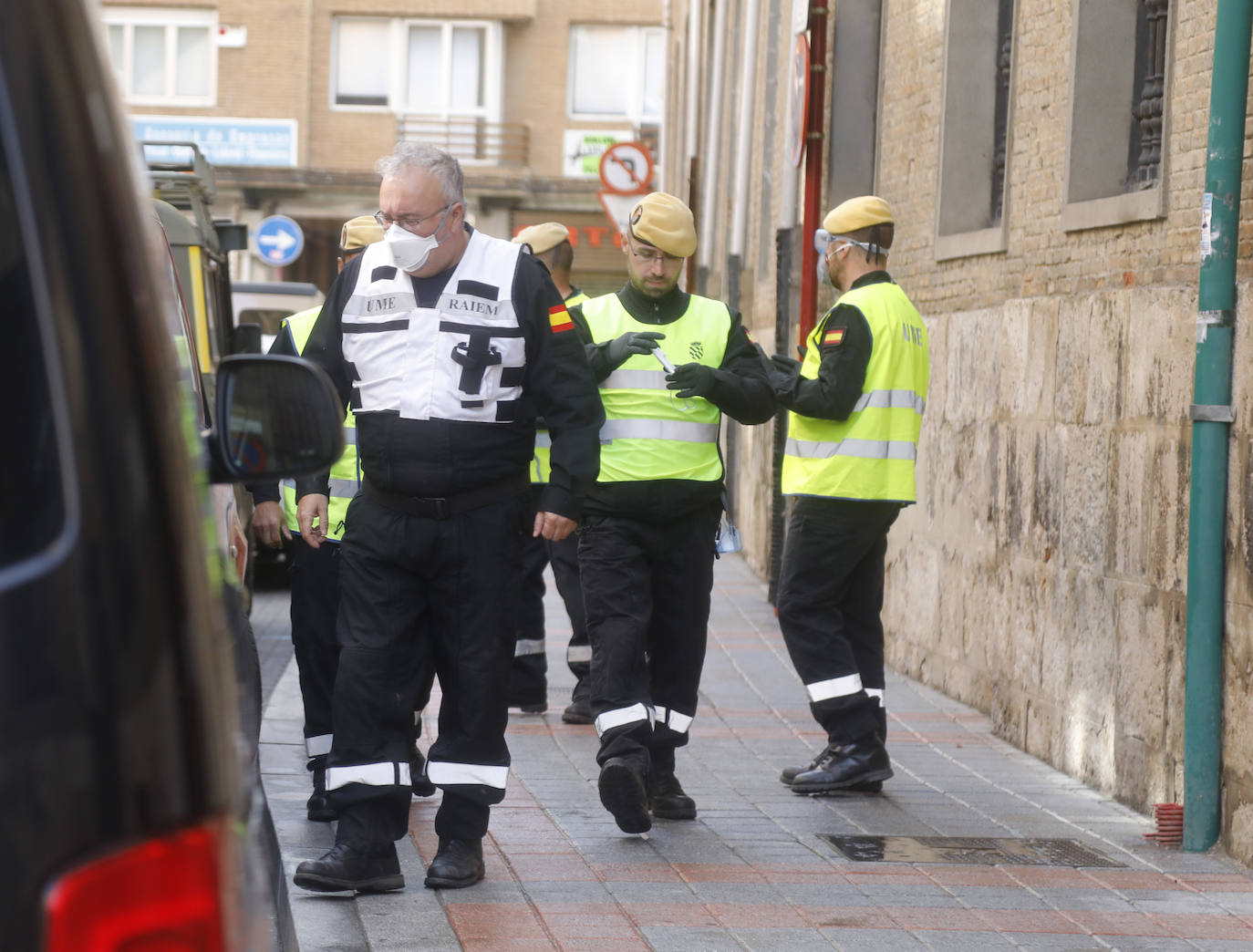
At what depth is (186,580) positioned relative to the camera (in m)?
1.69

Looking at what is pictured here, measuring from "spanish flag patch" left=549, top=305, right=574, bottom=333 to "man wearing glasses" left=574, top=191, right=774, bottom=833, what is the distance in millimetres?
763

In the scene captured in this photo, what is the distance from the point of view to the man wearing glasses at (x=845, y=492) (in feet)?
22.7

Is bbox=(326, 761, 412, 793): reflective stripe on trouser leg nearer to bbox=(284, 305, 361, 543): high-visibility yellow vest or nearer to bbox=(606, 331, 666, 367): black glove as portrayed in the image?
bbox=(284, 305, 361, 543): high-visibility yellow vest

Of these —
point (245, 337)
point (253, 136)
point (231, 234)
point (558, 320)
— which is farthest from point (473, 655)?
point (253, 136)

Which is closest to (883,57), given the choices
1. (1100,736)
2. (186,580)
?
(1100,736)

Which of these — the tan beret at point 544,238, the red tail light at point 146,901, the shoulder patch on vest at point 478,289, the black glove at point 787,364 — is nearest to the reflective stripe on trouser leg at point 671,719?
the black glove at point 787,364

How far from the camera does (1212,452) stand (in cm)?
596

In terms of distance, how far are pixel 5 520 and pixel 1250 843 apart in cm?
Result: 492

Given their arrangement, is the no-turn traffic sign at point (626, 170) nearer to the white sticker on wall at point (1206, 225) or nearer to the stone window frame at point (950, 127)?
the stone window frame at point (950, 127)

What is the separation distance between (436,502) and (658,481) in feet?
3.86

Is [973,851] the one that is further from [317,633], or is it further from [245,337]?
[245,337]

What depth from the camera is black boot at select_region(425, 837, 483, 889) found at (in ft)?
17.4

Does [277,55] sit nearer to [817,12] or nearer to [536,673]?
[817,12]

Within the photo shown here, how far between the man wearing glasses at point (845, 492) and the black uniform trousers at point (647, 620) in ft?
1.90
